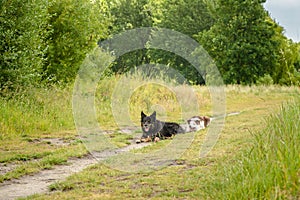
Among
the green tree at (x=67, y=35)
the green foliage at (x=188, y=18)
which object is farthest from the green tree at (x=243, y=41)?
the green tree at (x=67, y=35)

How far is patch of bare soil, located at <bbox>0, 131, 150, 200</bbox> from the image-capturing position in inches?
225

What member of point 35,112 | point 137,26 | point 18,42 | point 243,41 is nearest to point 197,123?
point 35,112

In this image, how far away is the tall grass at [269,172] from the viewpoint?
12.2 ft

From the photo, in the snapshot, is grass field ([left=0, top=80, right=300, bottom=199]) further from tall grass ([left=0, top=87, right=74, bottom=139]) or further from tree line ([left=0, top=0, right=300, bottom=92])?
tree line ([left=0, top=0, right=300, bottom=92])

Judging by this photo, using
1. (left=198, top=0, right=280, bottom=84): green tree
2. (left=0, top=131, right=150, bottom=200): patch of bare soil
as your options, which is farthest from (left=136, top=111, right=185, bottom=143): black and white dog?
(left=198, top=0, right=280, bottom=84): green tree

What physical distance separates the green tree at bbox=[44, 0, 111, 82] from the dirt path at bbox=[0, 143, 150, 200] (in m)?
10.0

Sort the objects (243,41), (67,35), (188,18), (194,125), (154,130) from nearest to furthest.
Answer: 1. (154,130)
2. (194,125)
3. (67,35)
4. (243,41)
5. (188,18)

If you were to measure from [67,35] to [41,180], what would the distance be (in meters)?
12.4

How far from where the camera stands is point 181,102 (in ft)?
57.2

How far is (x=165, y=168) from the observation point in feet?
22.1

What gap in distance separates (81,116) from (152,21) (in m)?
38.6

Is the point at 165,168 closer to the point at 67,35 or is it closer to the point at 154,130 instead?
the point at 154,130

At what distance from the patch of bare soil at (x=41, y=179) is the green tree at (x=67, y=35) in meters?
9.96

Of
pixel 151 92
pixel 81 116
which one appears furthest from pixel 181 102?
pixel 81 116
